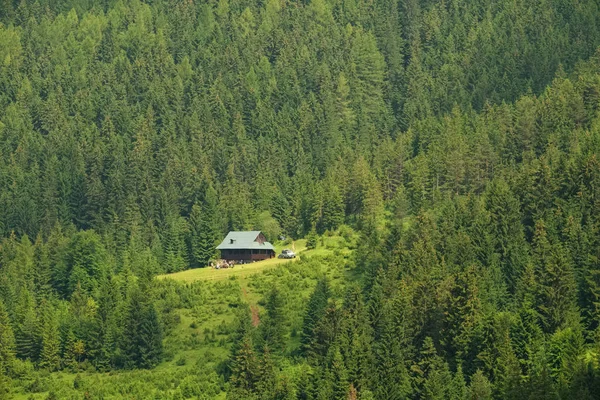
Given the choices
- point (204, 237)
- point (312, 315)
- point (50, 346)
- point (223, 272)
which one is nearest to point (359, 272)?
point (223, 272)

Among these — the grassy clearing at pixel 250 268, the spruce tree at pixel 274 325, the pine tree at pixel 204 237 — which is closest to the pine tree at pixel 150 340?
the spruce tree at pixel 274 325

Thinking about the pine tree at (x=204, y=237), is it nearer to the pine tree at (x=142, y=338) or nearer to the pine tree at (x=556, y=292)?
the pine tree at (x=142, y=338)

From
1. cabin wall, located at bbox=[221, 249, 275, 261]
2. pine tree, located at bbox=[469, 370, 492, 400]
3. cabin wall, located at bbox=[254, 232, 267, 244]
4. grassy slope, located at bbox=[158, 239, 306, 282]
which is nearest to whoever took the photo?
pine tree, located at bbox=[469, 370, 492, 400]

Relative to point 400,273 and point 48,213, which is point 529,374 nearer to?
point 400,273

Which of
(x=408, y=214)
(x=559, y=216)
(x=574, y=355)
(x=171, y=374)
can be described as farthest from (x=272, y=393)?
(x=408, y=214)

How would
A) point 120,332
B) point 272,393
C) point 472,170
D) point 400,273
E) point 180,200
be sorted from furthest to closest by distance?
point 180,200 → point 472,170 → point 120,332 → point 400,273 → point 272,393

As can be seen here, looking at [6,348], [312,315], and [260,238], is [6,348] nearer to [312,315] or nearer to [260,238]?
[312,315]

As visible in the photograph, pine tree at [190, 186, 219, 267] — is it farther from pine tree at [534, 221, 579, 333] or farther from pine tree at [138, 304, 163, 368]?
pine tree at [534, 221, 579, 333]

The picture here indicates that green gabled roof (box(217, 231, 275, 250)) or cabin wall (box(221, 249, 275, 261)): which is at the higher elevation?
green gabled roof (box(217, 231, 275, 250))

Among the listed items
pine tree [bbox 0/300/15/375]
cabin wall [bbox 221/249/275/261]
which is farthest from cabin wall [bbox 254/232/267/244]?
pine tree [bbox 0/300/15/375]
